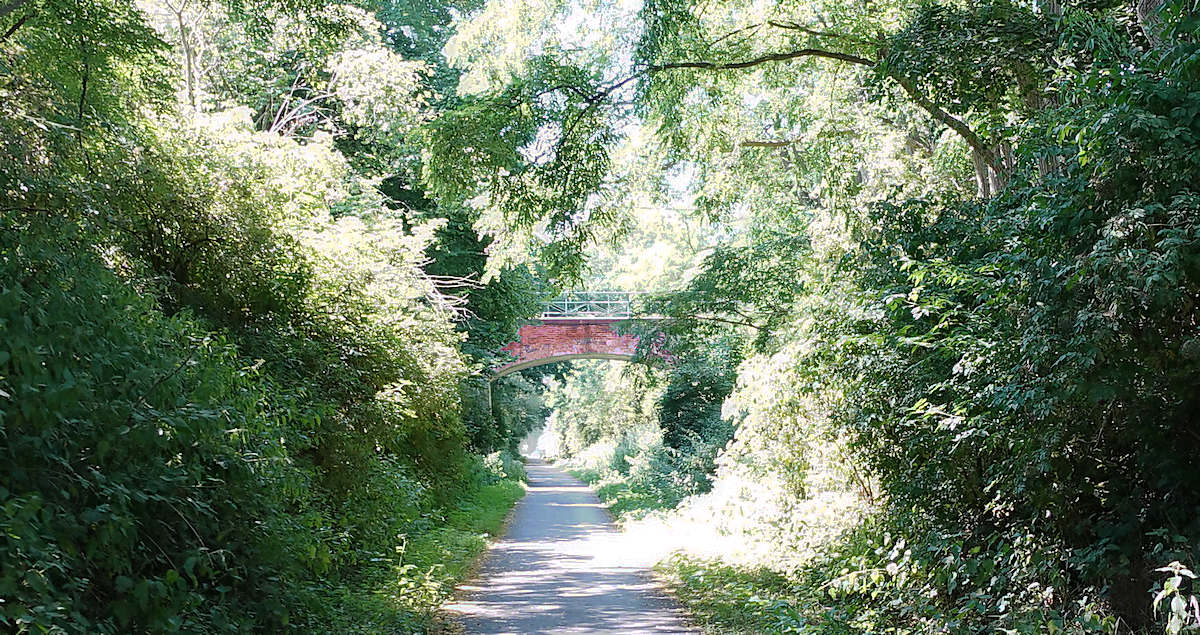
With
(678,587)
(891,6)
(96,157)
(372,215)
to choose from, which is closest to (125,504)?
(96,157)

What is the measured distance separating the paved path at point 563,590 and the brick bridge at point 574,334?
13385 mm

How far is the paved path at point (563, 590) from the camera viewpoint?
8602mm

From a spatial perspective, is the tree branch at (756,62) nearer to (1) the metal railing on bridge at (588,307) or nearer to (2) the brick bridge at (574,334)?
(1) the metal railing on bridge at (588,307)

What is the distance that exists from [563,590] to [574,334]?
21.4 meters

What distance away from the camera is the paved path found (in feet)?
28.2

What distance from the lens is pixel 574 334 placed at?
31.9 meters

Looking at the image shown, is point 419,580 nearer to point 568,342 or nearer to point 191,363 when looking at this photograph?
point 191,363

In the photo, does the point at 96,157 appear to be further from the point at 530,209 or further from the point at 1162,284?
the point at 1162,284

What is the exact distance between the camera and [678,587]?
35.4ft

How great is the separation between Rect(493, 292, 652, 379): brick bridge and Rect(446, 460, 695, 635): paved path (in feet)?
43.9

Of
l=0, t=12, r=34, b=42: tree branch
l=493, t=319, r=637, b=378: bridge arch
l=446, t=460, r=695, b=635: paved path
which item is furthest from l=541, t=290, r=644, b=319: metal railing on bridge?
l=0, t=12, r=34, b=42: tree branch

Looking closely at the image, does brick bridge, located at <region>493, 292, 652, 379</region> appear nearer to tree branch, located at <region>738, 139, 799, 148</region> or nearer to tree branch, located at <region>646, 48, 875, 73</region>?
tree branch, located at <region>738, 139, 799, 148</region>

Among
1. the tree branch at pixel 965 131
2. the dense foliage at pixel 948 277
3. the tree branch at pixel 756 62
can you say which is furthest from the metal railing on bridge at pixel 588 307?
the tree branch at pixel 965 131

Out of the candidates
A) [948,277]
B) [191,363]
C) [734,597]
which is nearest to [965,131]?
[948,277]
